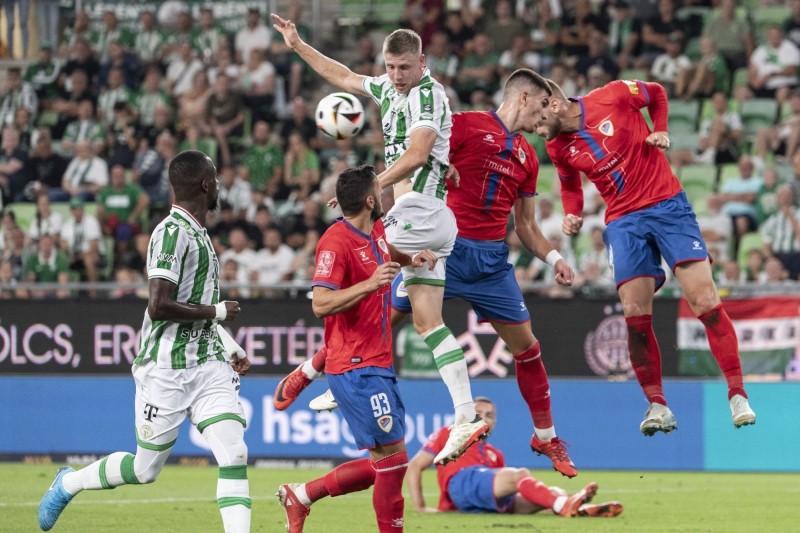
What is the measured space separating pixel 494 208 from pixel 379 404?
210 cm

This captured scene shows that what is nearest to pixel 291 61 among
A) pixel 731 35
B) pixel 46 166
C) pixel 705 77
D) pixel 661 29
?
pixel 46 166

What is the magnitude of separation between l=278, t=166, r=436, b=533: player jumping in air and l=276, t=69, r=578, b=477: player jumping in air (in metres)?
1.03

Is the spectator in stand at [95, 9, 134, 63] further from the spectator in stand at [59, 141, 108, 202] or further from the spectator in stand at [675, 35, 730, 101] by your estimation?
the spectator in stand at [675, 35, 730, 101]

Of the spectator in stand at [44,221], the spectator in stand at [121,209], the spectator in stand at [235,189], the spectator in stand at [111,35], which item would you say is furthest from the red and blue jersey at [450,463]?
the spectator in stand at [111,35]

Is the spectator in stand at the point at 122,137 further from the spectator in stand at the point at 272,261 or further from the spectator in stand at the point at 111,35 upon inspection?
the spectator in stand at the point at 272,261

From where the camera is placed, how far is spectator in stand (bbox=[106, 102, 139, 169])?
20.9m

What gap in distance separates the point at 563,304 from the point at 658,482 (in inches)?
88.9

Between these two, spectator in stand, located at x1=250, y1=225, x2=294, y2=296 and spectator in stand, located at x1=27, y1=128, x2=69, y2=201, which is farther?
spectator in stand, located at x1=27, y1=128, x2=69, y2=201

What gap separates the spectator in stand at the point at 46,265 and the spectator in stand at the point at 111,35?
595cm

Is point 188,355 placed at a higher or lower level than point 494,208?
lower

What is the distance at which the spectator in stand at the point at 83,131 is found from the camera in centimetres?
2138

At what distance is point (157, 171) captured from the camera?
20.3 meters

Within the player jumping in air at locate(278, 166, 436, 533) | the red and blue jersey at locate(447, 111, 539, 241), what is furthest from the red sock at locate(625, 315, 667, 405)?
the player jumping in air at locate(278, 166, 436, 533)

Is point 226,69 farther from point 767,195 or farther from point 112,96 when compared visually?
point 767,195
